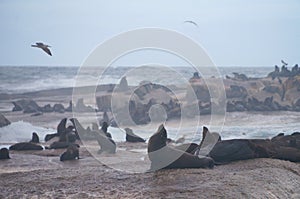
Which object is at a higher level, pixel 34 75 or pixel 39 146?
pixel 34 75

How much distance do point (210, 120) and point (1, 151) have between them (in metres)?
8.39

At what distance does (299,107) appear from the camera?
22.1 metres

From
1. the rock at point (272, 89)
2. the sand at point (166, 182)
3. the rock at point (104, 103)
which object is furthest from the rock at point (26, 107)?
the sand at point (166, 182)

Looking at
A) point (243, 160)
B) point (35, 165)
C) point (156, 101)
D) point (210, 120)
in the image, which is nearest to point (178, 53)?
point (243, 160)

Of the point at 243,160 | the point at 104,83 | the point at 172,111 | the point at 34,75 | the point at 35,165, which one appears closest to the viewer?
the point at 243,160

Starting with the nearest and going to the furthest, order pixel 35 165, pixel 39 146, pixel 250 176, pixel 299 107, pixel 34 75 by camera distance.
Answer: pixel 250 176, pixel 35 165, pixel 39 146, pixel 299 107, pixel 34 75

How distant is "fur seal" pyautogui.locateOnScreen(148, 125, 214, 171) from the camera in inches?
311

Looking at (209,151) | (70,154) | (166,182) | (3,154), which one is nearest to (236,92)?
(70,154)

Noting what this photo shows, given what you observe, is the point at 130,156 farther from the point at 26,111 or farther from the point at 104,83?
the point at 104,83

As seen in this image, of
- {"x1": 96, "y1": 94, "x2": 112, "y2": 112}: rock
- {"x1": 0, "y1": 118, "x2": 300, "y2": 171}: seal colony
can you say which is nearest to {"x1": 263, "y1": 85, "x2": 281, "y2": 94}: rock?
{"x1": 96, "y1": 94, "x2": 112, "y2": 112}: rock

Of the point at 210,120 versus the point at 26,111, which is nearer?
the point at 210,120

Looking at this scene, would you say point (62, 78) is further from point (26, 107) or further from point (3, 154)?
point (3, 154)

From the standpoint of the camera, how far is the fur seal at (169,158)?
791cm

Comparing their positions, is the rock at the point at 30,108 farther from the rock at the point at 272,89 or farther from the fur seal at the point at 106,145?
the fur seal at the point at 106,145
